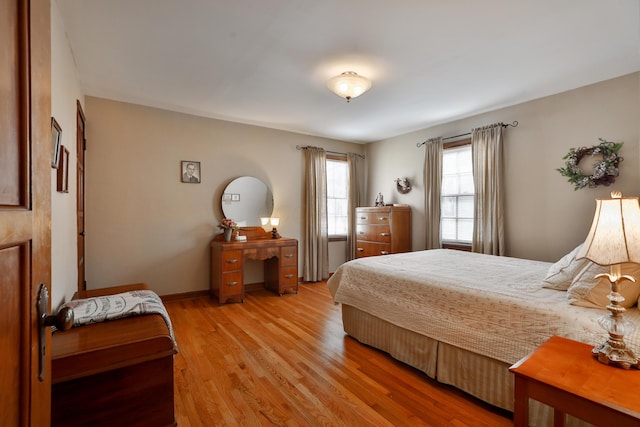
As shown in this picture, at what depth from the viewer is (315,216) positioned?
513cm

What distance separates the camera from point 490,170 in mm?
3840

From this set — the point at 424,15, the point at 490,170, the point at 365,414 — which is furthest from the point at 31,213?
the point at 490,170

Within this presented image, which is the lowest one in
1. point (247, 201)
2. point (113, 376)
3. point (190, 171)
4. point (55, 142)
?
point (113, 376)

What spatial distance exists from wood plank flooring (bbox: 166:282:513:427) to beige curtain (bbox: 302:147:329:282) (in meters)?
1.86

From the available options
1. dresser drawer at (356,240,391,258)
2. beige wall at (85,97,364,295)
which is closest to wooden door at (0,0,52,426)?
beige wall at (85,97,364,295)

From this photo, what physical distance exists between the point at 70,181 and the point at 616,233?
3520 millimetres

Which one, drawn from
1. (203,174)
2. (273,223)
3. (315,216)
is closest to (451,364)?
(273,223)

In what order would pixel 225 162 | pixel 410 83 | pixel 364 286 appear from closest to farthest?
1. pixel 364 286
2. pixel 410 83
3. pixel 225 162

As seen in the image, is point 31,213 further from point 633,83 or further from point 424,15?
point 633,83

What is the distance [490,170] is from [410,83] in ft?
5.27

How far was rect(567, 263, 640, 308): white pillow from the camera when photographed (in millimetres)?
1596

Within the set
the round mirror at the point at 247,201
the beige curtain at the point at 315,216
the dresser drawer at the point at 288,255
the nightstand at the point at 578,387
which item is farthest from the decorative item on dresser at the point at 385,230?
the nightstand at the point at 578,387

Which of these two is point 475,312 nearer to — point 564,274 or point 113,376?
point 564,274

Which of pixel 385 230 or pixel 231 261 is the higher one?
pixel 385 230
